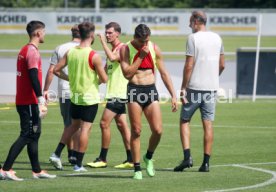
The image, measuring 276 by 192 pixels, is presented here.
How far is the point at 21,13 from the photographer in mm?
56031

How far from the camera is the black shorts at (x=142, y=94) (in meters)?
12.6

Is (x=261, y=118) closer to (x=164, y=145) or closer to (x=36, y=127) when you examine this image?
(x=164, y=145)

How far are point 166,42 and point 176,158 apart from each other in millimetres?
37345

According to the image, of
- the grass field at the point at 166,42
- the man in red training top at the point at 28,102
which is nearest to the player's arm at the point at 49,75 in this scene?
the man in red training top at the point at 28,102

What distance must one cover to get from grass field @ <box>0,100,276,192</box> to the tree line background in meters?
44.2

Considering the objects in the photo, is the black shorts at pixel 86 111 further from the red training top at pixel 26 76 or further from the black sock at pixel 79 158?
the red training top at pixel 26 76

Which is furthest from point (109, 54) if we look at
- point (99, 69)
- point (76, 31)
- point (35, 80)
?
point (35, 80)

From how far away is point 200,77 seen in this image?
13445mm

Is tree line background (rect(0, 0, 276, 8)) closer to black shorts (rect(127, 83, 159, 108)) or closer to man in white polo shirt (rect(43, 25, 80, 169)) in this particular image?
man in white polo shirt (rect(43, 25, 80, 169))

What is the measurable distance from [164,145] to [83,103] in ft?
12.8

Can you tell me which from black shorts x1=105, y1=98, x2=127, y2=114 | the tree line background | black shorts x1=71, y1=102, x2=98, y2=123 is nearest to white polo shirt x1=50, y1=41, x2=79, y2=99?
black shorts x1=105, y1=98, x2=127, y2=114

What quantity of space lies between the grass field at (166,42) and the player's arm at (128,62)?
33.8 metres

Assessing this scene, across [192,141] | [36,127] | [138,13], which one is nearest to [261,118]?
[192,141]

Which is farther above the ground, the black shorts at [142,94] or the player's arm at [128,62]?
the player's arm at [128,62]
